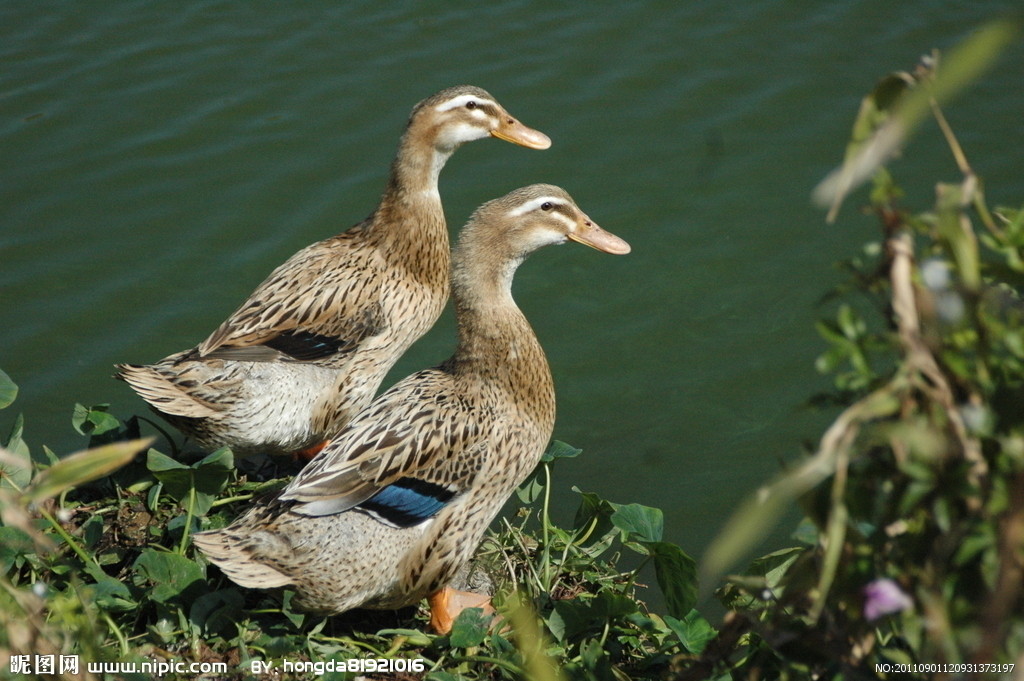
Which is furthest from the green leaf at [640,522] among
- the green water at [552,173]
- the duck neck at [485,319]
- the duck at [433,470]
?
the green water at [552,173]

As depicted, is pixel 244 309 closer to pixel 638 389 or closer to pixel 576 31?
pixel 638 389

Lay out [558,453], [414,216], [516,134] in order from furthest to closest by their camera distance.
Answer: [516,134] < [414,216] < [558,453]

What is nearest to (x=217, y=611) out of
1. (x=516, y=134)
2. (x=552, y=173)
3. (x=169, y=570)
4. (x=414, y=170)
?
(x=169, y=570)

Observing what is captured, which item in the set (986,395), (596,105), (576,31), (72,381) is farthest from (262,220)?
(986,395)

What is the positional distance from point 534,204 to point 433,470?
4.41 feet

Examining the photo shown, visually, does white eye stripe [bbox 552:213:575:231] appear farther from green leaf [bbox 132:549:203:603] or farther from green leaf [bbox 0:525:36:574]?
green leaf [bbox 0:525:36:574]

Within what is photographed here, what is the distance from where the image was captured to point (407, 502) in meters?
4.16

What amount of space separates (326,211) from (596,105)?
2.38 metres

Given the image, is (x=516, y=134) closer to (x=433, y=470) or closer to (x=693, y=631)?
(x=433, y=470)

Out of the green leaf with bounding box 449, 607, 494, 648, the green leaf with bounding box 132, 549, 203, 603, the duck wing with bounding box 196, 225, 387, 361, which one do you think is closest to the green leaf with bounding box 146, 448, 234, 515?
the green leaf with bounding box 132, 549, 203, 603

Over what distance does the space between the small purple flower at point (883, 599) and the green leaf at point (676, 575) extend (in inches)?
63.4

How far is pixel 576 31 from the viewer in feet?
29.6

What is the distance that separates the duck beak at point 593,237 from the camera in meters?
4.96

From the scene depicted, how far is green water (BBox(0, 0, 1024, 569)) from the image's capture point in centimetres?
613
